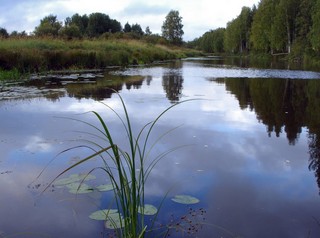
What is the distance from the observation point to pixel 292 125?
6.84m

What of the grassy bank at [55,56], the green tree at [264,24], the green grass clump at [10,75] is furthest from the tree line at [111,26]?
the green grass clump at [10,75]

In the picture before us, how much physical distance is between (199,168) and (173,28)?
75213mm

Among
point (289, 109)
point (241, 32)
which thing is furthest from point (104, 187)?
point (241, 32)

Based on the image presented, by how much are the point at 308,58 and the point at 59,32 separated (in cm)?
2323

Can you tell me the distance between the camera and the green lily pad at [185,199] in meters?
3.45

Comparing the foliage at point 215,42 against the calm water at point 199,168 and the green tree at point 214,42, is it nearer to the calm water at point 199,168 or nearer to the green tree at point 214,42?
the green tree at point 214,42

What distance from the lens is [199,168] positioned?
443 cm

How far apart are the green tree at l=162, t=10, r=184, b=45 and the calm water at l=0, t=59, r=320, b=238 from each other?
70.3 metres

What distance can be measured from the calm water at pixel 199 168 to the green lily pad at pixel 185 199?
68mm

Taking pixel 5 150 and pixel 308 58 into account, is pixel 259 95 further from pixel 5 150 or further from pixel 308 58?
pixel 308 58

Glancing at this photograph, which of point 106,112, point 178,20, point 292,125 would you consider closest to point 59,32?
point 106,112

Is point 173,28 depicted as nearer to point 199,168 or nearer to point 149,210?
point 199,168

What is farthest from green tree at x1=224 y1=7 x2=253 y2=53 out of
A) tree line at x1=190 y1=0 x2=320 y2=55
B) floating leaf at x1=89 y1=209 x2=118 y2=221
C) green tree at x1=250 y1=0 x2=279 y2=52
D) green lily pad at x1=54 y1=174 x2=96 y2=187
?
floating leaf at x1=89 y1=209 x2=118 y2=221

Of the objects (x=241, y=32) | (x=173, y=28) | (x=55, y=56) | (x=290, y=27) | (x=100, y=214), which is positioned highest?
(x=173, y=28)
